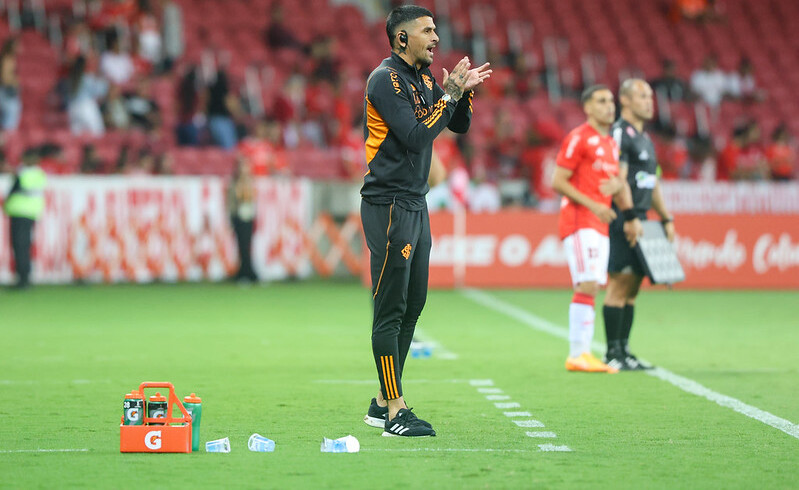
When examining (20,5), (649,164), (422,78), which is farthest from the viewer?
(20,5)

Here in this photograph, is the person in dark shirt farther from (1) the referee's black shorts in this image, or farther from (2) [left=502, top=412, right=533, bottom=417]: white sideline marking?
(2) [left=502, top=412, right=533, bottom=417]: white sideline marking

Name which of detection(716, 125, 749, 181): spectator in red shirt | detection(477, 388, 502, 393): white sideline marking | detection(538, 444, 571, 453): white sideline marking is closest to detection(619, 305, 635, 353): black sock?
detection(477, 388, 502, 393): white sideline marking

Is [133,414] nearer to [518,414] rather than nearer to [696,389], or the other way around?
[518,414]

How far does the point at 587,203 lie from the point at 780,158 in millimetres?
15386

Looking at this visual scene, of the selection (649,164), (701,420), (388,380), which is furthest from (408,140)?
(649,164)

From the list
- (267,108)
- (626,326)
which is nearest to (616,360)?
(626,326)

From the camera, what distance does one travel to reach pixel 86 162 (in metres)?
19.5

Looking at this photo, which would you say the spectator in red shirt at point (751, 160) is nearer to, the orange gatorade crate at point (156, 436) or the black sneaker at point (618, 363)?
the black sneaker at point (618, 363)

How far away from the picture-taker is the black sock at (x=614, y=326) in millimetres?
9641

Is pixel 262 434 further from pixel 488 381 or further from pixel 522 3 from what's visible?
pixel 522 3

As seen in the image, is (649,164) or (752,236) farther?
(752,236)

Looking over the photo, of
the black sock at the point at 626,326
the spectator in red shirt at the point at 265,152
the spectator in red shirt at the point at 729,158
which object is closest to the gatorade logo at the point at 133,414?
the black sock at the point at 626,326

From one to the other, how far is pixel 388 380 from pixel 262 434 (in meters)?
0.71

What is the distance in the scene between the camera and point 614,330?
9656 millimetres
